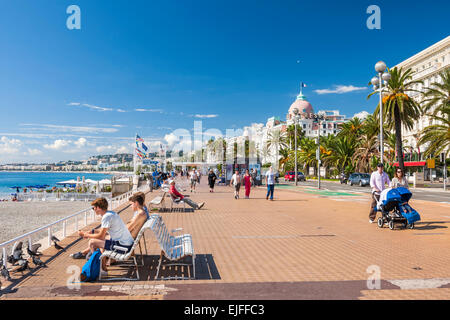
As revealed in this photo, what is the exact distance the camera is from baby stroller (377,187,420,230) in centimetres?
1002

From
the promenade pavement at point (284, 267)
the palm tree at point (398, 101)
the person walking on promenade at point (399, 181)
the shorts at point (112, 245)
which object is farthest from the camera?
the palm tree at point (398, 101)

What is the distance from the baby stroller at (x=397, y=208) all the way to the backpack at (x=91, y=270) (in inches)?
310

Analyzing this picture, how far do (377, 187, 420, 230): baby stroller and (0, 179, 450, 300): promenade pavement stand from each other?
10.9 inches

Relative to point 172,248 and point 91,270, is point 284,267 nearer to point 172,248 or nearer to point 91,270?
point 172,248

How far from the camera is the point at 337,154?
56.0 m

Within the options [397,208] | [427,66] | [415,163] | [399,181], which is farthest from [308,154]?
[397,208]

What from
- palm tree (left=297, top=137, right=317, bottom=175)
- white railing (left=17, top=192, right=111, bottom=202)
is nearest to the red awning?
palm tree (left=297, top=137, right=317, bottom=175)

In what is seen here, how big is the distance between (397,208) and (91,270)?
8.45 m

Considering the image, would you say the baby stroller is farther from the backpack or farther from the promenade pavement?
the backpack

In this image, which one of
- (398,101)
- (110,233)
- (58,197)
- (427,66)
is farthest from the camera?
(427,66)

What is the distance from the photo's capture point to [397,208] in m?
10.4

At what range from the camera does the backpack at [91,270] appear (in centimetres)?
533

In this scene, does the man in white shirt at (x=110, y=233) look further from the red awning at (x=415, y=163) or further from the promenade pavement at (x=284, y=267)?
the red awning at (x=415, y=163)

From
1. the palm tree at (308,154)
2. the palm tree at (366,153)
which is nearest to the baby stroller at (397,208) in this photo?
the palm tree at (366,153)
